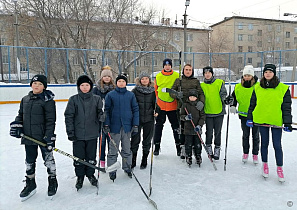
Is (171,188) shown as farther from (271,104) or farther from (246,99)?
(246,99)

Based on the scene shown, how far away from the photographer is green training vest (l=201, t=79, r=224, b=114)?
3.74 meters

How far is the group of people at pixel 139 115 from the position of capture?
2.75 metres

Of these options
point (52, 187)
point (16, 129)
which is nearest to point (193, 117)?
point (52, 187)

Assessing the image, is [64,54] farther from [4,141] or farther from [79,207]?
[79,207]

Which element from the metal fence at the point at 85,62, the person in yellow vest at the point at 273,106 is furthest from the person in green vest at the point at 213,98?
the metal fence at the point at 85,62

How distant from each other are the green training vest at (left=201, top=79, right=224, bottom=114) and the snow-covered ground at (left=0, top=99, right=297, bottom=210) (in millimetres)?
874

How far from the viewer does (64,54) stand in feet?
45.3

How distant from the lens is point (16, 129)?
2662mm

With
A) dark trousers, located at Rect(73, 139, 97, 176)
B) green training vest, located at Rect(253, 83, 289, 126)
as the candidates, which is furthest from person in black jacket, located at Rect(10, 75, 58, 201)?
green training vest, located at Rect(253, 83, 289, 126)

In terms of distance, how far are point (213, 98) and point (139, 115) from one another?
1.18m

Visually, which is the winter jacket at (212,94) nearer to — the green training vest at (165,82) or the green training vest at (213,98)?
the green training vest at (213,98)

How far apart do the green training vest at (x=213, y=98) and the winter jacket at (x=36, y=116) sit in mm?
2257

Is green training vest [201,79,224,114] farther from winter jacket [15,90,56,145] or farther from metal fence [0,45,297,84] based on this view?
metal fence [0,45,297,84]

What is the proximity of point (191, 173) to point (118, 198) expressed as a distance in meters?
1.19
